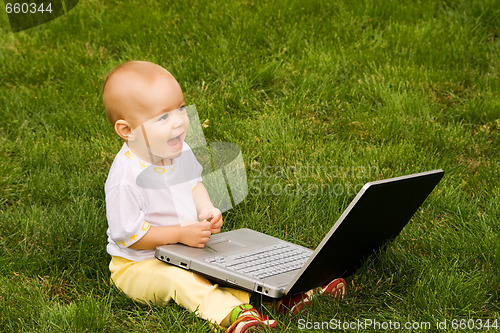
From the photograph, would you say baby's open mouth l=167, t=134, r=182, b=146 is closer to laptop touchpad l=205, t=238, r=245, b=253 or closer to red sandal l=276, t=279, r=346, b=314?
laptop touchpad l=205, t=238, r=245, b=253

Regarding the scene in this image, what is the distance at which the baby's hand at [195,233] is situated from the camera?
108 inches

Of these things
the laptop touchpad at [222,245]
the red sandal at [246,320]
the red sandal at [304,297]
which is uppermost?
the laptop touchpad at [222,245]

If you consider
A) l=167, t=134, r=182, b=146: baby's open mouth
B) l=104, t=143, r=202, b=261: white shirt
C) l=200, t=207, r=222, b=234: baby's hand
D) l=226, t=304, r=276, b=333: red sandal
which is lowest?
l=226, t=304, r=276, b=333: red sandal

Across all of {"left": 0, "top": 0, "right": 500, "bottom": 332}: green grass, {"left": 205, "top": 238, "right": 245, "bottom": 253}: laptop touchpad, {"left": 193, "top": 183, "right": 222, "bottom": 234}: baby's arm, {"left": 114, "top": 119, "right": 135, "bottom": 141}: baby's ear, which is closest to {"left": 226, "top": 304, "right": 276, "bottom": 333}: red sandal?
{"left": 0, "top": 0, "right": 500, "bottom": 332}: green grass

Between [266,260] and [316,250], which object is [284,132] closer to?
[266,260]

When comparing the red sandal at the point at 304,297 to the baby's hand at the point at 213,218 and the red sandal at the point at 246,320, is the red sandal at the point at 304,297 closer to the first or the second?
the red sandal at the point at 246,320

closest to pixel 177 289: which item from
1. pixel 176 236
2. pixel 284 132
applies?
pixel 176 236

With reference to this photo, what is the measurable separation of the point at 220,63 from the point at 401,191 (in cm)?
239

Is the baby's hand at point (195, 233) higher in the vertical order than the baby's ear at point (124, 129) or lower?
lower

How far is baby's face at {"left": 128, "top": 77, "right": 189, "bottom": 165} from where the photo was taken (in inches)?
104

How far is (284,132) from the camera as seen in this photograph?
158 inches

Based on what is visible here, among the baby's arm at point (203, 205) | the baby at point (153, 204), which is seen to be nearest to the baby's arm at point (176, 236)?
the baby at point (153, 204)

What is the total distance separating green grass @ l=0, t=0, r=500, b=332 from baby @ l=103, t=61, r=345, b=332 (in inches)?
3.4

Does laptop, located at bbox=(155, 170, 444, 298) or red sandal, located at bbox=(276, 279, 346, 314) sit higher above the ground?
laptop, located at bbox=(155, 170, 444, 298)
